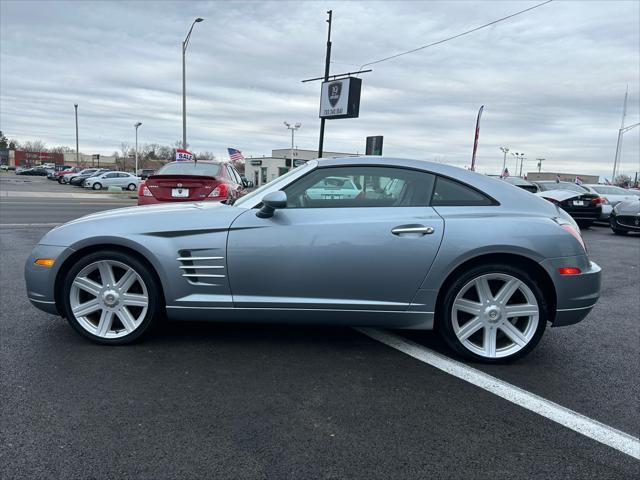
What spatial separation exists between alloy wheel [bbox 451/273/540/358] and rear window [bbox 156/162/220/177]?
6.42m

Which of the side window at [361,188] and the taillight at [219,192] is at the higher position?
the side window at [361,188]

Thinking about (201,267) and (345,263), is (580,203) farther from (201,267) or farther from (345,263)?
(201,267)

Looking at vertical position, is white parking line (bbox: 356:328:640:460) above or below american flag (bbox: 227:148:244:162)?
below

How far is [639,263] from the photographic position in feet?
27.8

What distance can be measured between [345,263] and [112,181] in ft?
126

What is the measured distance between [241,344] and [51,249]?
62.3 inches

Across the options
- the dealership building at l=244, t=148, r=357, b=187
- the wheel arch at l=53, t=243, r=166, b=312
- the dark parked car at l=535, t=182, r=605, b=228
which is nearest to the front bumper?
the wheel arch at l=53, t=243, r=166, b=312

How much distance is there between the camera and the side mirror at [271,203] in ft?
11.2

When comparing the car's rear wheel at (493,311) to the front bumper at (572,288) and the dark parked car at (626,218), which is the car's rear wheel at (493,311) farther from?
the dark parked car at (626,218)

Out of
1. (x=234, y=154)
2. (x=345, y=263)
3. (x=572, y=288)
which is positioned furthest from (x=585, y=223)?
(x=234, y=154)

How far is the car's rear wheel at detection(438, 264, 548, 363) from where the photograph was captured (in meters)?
3.49

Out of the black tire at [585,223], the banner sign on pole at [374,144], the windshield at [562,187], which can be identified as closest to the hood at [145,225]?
the black tire at [585,223]

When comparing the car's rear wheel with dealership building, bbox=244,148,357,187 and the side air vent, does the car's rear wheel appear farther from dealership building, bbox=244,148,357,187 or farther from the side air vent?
dealership building, bbox=244,148,357,187

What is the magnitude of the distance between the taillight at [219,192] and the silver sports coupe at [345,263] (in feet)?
15.4
